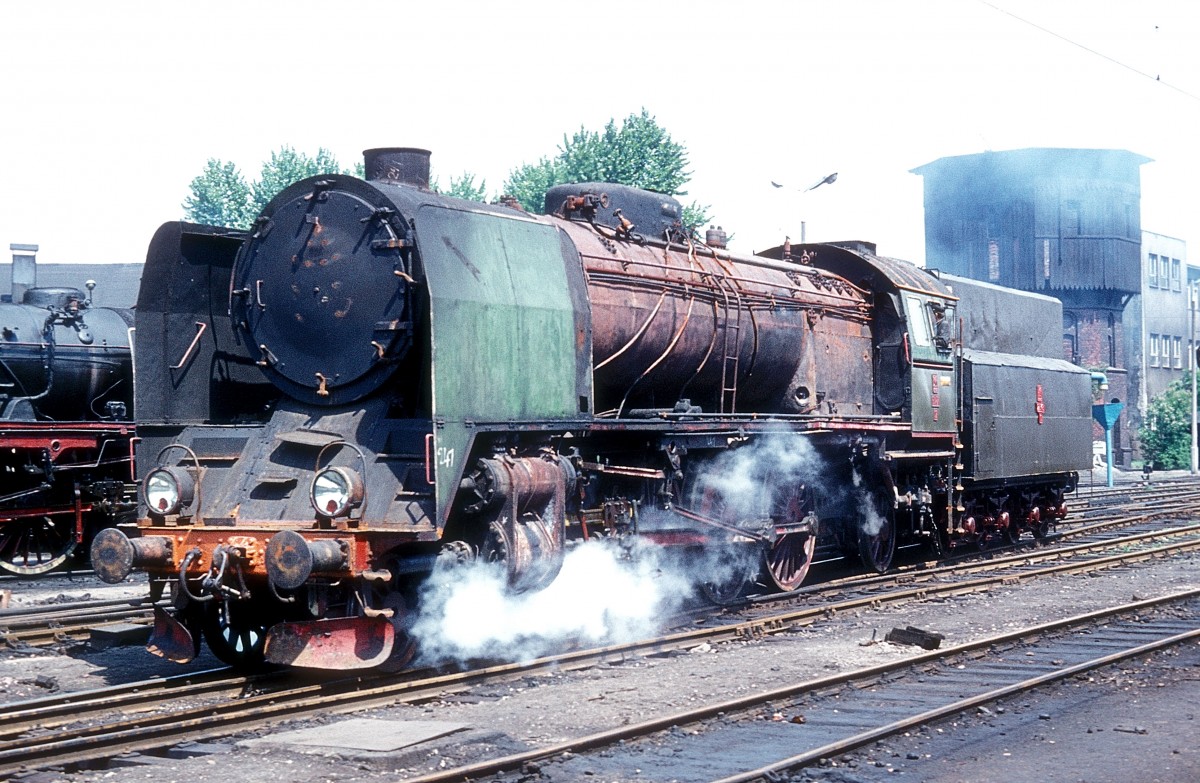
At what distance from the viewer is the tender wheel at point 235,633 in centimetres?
950

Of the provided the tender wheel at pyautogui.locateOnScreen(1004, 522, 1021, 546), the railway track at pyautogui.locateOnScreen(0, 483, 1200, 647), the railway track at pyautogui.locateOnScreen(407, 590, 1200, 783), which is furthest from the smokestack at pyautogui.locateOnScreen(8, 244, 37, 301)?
the railway track at pyautogui.locateOnScreen(407, 590, 1200, 783)

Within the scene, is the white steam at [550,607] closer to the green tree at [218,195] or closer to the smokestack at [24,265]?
the smokestack at [24,265]

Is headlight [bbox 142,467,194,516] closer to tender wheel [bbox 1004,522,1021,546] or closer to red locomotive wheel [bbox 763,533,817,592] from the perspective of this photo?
red locomotive wheel [bbox 763,533,817,592]

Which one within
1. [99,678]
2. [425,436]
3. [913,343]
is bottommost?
[99,678]

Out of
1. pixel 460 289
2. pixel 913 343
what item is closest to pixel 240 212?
pixel 913 343

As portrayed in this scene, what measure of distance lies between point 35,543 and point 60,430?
1963mm

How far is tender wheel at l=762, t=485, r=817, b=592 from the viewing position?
1348cm

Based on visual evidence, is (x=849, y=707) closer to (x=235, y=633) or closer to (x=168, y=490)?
(x=235, y=633)

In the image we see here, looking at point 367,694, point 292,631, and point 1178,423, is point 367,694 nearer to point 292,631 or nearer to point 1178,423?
point 292,631

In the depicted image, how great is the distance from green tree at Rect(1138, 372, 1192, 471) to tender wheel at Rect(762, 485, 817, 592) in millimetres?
35834

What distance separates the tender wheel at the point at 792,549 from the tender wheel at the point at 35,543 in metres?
9.35

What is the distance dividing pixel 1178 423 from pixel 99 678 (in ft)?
143

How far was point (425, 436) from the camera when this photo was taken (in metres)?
8.55

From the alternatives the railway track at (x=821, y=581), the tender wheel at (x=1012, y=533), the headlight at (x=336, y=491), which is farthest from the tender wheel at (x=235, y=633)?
the tender wheel at (x=1012, y=533)
